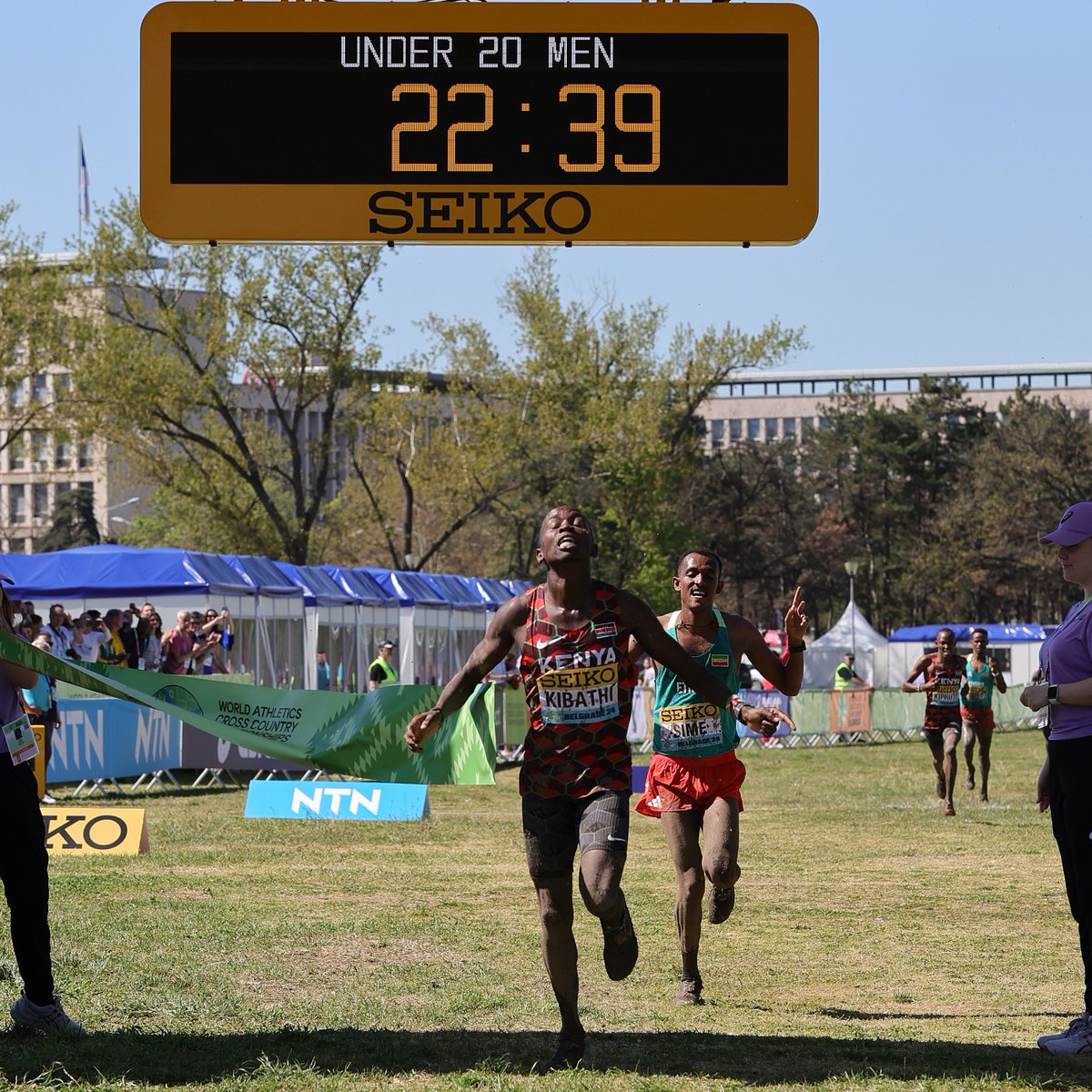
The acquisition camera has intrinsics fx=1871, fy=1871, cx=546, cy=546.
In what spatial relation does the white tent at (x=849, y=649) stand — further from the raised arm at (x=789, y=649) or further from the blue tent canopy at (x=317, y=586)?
the raised arm at (x=789, y=649)

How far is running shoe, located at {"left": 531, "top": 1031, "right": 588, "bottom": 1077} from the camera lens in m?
6.80

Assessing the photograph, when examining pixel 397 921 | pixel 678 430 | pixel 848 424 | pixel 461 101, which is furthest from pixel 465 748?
pixel 848 424

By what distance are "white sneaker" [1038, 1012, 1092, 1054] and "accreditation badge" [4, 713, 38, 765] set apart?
161 inches

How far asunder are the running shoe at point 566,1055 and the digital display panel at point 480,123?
136 inches

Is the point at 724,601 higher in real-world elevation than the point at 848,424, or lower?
lower

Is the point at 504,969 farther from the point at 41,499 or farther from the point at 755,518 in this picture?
the point at 41,499

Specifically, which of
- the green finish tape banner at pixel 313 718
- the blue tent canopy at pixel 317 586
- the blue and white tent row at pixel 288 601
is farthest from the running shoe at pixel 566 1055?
the blue tent canopy at pixel 317 586

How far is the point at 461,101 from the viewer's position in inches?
326

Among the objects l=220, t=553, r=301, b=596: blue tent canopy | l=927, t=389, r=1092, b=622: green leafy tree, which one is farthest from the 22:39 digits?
l=927, t=389, r=1092, b=622: green leafy tree

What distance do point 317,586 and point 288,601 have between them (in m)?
1.67

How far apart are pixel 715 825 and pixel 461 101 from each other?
3.57m

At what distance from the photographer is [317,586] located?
106ft

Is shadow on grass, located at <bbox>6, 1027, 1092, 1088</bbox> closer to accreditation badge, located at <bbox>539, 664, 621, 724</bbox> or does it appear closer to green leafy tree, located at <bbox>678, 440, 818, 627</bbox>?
accreditation badge, located at <bbox>539, 664, 621, 724</bbox>

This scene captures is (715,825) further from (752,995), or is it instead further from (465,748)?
(465,748)
